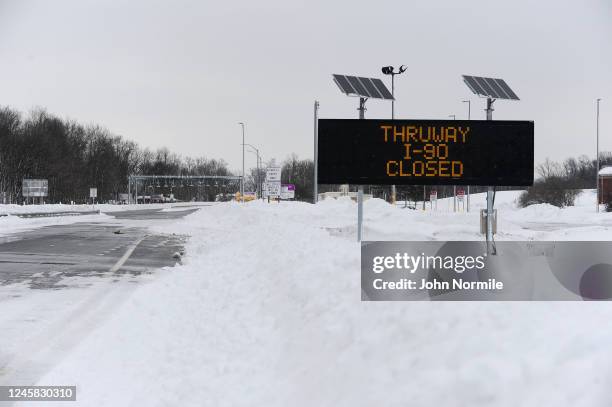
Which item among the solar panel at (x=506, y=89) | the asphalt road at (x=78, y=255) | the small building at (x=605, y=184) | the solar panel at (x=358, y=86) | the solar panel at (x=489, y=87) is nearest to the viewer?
the asphalt road at (x=78, y=255)

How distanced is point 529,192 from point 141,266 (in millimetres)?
61012

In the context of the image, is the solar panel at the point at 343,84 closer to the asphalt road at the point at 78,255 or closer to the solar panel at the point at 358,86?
the solar panel at the point at 358,86

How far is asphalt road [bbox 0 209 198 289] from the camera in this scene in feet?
42.4

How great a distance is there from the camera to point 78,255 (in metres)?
17.0

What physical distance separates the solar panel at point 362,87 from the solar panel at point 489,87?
7.27 feet

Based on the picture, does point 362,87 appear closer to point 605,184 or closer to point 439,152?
point 439,152

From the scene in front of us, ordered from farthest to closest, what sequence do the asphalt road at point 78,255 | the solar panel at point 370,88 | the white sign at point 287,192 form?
1. the white sign at point 287,192
2. the solar panel at point 370,88
3. the asphalt road at point 78,255

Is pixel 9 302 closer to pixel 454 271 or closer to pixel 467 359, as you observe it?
pixel 454 271

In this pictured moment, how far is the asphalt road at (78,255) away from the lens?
12938mm

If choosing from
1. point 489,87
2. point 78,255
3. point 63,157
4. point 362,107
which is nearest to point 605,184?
point 489,87

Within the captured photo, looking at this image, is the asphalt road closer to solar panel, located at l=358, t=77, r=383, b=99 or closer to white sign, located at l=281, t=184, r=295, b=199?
solar panel, located at l=358, t=77, r=383, b=99

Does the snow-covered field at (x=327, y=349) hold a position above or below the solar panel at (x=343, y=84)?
below

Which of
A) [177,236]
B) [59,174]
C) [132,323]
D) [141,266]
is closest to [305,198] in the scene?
[59,174]

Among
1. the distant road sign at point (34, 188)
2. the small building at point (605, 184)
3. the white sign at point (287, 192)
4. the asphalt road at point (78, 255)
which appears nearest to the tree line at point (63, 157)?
the distant road sign at point (34, 188)
